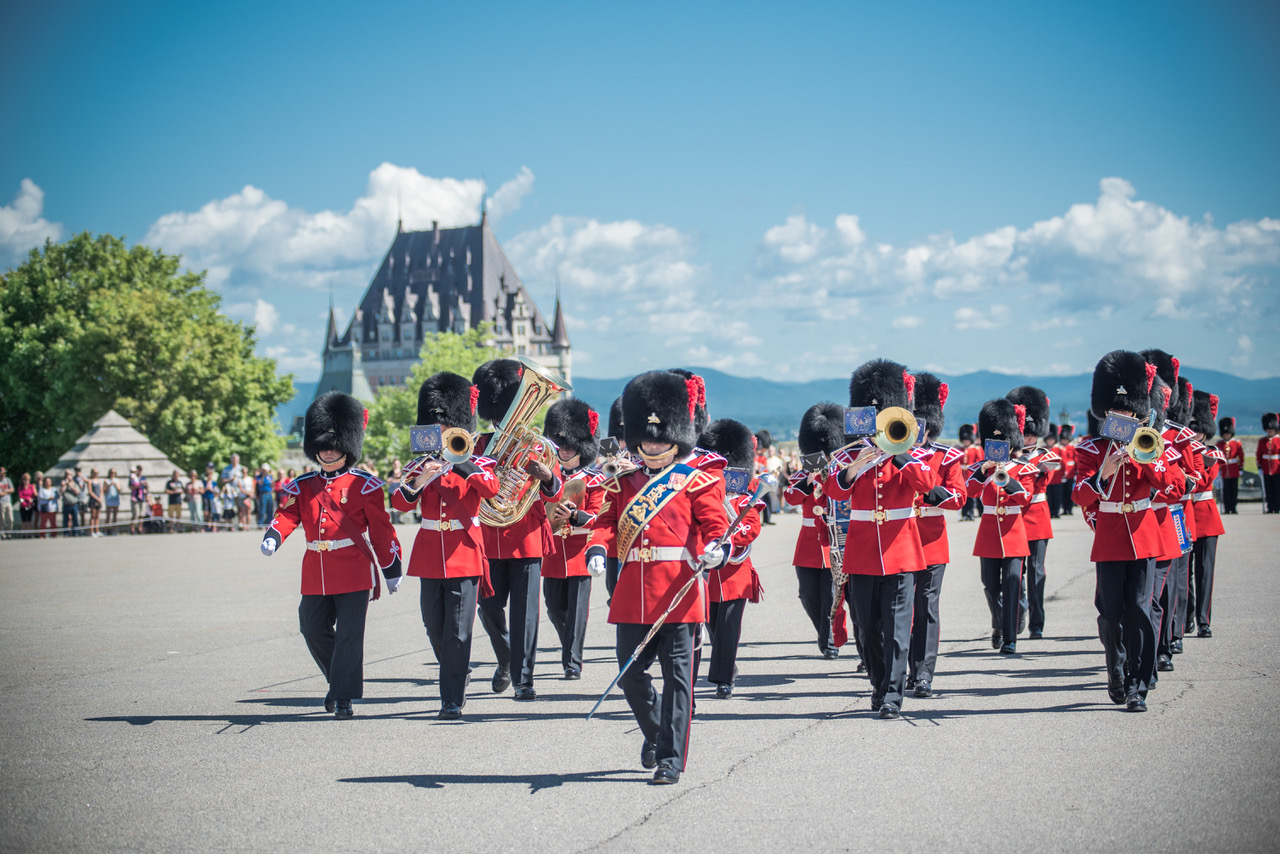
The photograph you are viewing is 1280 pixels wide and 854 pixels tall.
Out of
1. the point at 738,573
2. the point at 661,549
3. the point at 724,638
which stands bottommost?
the point at 724,638

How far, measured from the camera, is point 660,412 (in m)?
6.21

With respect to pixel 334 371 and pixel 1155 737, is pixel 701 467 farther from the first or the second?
pixel 334 371

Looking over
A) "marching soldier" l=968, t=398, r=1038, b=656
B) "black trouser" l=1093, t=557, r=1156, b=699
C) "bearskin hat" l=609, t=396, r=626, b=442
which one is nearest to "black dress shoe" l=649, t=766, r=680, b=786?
"black trouser" l=1093, t=557, r=1156, b=699

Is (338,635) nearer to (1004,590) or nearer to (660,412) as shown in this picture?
(660,412)

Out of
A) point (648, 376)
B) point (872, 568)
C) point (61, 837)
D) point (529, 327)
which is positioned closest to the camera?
point (61, 837)

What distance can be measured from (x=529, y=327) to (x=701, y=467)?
133 meters

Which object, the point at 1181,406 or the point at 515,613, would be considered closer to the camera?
the point at 515,613

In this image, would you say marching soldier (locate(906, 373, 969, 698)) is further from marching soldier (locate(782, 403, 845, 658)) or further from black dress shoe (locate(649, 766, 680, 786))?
black dress shoe (locate(649, 766, 680, 786))

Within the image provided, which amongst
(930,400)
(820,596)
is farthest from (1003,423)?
(820,596)

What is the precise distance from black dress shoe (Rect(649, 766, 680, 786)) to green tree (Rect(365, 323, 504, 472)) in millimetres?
73587

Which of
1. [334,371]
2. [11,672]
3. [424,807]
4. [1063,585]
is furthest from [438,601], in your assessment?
[334,371]

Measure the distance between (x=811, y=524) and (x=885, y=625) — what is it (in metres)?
2.20

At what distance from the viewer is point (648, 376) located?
6309 millimetres

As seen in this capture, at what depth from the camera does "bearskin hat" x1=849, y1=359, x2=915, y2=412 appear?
7785 millimetres
